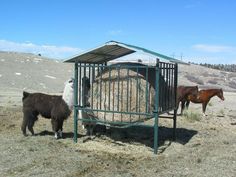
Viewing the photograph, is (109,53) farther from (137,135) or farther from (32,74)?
(32,74)

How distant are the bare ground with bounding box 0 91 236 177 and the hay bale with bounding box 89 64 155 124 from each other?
2.51 ft

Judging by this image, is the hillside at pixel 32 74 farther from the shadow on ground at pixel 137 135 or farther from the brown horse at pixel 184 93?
the shadow on ground at pixel 137 135

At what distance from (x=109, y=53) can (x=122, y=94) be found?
1841mm

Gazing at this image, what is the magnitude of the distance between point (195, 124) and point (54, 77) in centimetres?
2636

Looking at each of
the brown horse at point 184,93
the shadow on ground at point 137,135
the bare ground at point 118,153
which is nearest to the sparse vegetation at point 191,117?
the bare ground at point 118,153

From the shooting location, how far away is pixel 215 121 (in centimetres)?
1659

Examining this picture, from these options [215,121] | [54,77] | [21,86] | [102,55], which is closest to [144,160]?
[102,55]

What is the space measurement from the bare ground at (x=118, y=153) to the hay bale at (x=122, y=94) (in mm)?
766

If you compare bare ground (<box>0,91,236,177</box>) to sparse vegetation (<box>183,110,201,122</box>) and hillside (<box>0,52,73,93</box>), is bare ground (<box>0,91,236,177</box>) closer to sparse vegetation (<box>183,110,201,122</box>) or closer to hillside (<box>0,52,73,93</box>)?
sparse vegetation (<box>183,110,201,122</box>)

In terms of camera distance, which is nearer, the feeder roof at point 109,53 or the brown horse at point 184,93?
the feeder roof at point 109,53

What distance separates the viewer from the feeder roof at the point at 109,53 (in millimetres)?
10461

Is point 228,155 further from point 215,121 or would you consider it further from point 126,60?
point 215,121

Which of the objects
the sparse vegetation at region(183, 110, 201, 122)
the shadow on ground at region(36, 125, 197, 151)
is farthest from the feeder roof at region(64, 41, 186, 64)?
the sparse vegetation at region(183, 110, 201, 122)

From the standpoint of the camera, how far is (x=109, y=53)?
12.2 m
